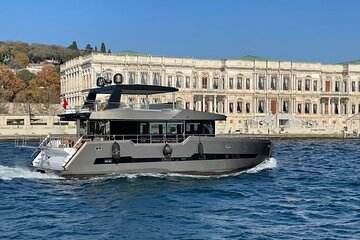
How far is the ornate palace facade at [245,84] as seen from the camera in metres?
108

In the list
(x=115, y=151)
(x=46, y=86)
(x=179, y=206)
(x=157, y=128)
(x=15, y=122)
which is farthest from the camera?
(x=46, y=86)

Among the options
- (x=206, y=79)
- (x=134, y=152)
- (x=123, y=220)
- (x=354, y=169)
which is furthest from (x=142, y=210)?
(x=206, y=79)

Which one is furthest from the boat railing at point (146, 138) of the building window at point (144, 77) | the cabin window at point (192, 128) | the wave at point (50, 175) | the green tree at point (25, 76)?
the green tree at point (25, 76)

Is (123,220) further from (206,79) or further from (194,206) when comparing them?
(206,79)

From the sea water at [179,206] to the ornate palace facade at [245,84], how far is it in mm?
75152

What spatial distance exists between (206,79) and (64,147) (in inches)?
3308

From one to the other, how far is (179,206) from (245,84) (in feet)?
307

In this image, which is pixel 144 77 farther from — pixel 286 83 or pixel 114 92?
pixel 114 92

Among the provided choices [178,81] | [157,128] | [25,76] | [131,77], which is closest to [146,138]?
[157,128]

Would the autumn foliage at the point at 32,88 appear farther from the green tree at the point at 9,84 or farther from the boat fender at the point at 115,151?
the boat fender at the point at 115,151

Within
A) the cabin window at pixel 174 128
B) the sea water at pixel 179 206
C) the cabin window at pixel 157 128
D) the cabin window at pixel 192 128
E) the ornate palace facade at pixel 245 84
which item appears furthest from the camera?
the ornate palace facade at pixel 245 84

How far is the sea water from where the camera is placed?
18266 millimetres

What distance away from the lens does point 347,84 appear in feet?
393

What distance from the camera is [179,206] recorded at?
74.0ft
